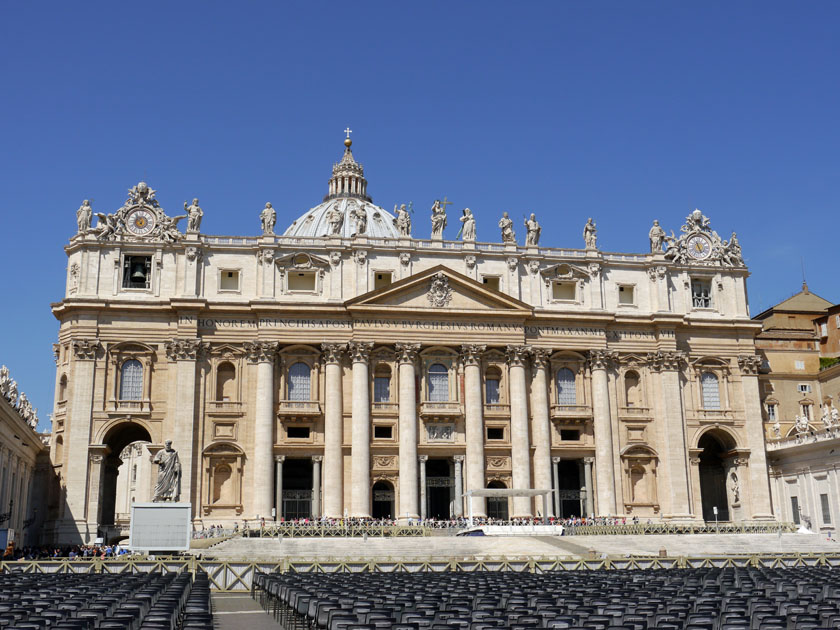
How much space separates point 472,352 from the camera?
74.1 meters

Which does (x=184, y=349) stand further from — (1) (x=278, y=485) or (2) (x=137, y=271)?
(1) (x=278, y=485)

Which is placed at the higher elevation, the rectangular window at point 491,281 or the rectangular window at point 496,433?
the rectangular window at point 491,281

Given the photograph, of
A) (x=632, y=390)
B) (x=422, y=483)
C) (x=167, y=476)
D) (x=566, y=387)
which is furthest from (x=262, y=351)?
(x=632, y=390)

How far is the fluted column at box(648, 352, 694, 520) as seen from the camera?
75.1 metres

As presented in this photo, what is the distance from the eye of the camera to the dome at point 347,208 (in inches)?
4722

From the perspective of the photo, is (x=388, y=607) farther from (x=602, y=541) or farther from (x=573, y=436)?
(x=573, y=436)

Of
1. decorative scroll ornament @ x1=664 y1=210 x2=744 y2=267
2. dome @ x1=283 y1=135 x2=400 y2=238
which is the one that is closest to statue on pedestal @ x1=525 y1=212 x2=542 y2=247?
decorative scroll ornament @ x1=664 y1=210 x2=744 y2=267

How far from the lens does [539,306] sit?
77.7 metres

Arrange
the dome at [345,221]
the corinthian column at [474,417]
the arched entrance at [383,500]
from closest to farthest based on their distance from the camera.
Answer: the corinthian column at [474,417] → the arched entrance at [383,500] → the dome at [345,221]

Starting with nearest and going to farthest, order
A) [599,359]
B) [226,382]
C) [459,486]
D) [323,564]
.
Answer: [323,564]
[459,486]
[226,382]
[599,359]

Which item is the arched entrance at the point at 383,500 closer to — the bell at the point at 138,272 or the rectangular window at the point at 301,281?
the rectangular window at the point at 301,281

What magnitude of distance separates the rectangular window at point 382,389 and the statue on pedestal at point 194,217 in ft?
60.0

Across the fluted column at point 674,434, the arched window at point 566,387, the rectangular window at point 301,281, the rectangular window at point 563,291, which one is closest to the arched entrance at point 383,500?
the arched window at point 566,387

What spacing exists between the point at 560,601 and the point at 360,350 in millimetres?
51893
